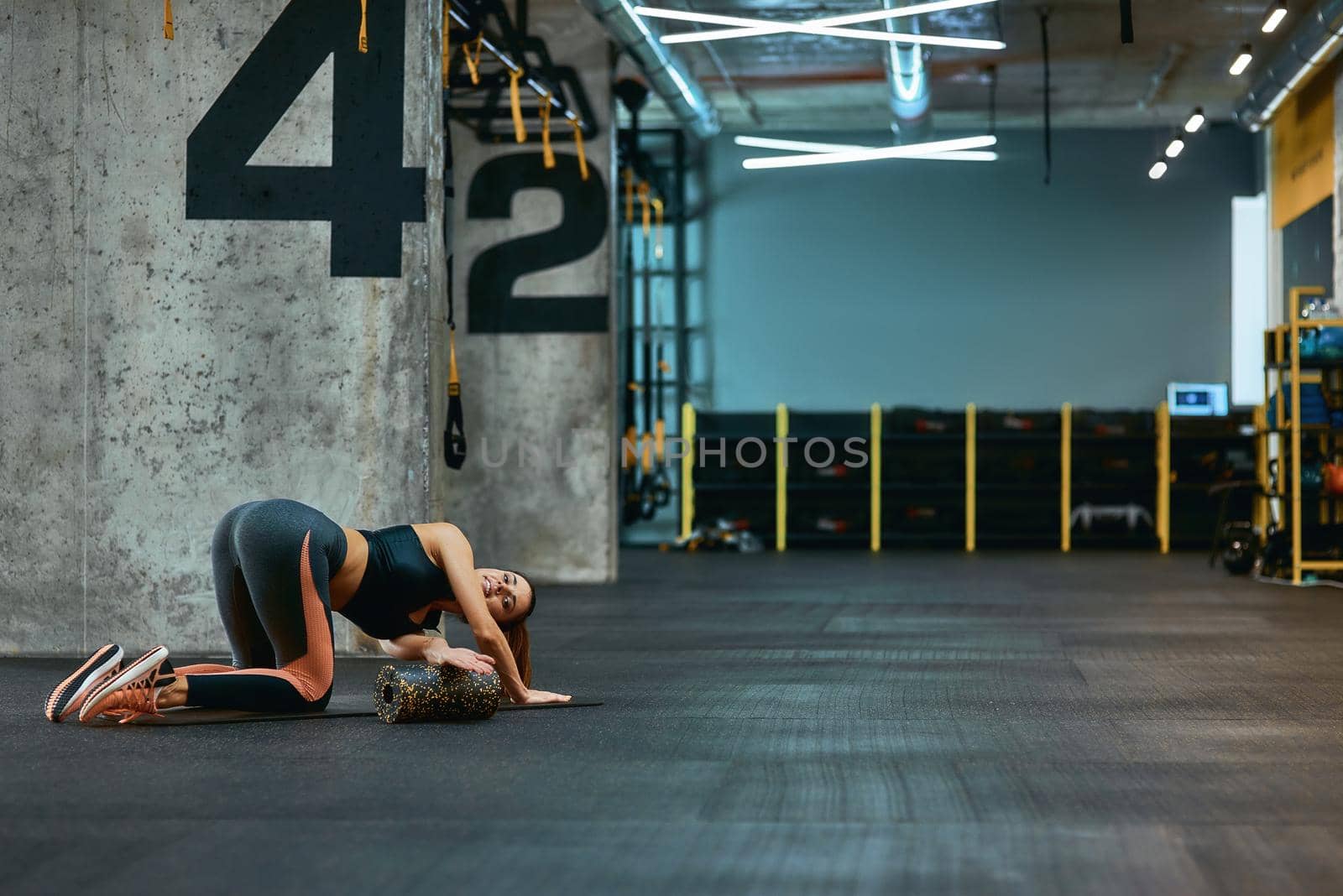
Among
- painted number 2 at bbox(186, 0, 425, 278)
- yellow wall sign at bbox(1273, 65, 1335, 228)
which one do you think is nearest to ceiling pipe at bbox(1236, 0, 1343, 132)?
yellow wall sign at bbox(1273, 65, 1335, 228)

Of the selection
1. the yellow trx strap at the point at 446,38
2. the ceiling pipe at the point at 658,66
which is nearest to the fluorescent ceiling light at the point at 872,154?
the ceiling pipe at the point at 658,66

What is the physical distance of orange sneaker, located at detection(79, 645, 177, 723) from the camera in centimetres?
397

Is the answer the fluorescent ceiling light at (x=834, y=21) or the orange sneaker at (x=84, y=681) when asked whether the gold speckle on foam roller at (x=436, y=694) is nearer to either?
the orange sneaker at (x=84, y=681)

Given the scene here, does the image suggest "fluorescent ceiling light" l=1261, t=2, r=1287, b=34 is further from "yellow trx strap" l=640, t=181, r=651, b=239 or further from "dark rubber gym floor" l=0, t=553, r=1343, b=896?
"yellow trx strap" l=640, t=181, r=651, b=239

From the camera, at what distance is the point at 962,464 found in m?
14.1

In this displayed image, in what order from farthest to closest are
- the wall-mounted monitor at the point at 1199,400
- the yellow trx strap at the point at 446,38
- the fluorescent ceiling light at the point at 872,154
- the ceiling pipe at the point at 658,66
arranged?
1. the wall-mounted monitor at the point at 1199,400
2. the fluorescent ceiling light at the point at 872,154
3. the ceiling pipe at the point at 658,66
4. the yellow trx strap at the point at 446,38

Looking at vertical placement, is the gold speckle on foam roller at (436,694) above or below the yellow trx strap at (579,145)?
below

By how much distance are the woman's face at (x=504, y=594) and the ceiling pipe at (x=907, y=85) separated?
570 centimetres

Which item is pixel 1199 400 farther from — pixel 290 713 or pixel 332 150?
pixel 290 713

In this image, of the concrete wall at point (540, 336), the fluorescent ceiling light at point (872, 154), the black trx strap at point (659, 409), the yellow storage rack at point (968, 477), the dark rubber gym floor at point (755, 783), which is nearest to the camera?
the dark rubber gym floor at point (755, 783)

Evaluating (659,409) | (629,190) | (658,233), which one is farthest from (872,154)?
(658,233)

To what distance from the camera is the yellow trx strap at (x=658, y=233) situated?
565 inches

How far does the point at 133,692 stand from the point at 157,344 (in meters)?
2.10

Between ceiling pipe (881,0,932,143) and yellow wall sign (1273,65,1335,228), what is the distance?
10.1 ft
